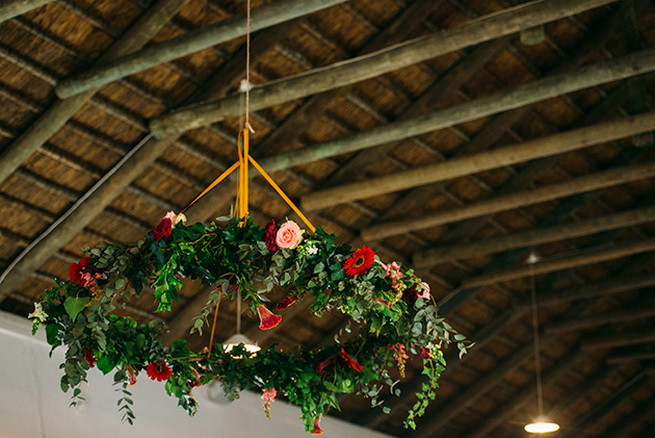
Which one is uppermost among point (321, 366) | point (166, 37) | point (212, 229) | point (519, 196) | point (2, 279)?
point (166, 37)

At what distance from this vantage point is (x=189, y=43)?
5.24 meters

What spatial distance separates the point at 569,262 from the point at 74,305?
234 inches

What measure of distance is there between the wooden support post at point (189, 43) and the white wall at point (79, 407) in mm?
2074

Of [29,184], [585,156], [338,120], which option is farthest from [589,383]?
[29,184]

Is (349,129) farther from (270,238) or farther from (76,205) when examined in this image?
(270,238)

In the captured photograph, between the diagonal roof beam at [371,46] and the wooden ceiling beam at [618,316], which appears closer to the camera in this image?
the diagonal roof beam at [371,46]

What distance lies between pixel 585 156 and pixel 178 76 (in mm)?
3972

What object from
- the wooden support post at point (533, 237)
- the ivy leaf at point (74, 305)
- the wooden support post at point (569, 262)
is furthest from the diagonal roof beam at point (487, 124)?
the ivy leaf at point (74, 305)

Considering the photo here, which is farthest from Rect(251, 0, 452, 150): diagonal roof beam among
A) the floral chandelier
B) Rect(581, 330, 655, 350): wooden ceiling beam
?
Rect(581, 330, 655, 350): wooden ceiling beam

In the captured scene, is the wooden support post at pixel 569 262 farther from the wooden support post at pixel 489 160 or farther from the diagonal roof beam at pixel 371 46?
the diagonal roof beam at pixel 371 46

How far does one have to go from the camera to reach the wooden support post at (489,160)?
19.8ft

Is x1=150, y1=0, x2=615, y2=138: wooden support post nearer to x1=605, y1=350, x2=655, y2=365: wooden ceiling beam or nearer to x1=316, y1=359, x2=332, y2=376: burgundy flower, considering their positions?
x1=316, y1=359, x2=332, y2=376: burgundy flower

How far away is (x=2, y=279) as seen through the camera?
258 inches

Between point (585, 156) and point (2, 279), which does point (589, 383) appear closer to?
point (585, 156)
